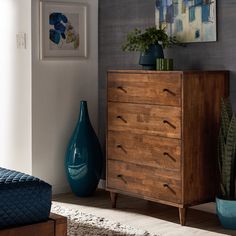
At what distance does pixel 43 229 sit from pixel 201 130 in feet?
5.33

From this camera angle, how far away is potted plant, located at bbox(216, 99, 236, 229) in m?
4.30

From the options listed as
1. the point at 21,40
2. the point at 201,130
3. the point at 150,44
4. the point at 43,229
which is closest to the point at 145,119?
the point at 201,130

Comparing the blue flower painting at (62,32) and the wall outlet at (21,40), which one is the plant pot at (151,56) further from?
the wall outlet at (21,40)

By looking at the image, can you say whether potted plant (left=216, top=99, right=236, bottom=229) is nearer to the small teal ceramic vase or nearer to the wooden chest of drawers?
the wooden chest of drawers

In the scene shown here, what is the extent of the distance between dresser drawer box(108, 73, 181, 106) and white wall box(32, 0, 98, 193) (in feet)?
2.20

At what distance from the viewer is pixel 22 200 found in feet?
10.7

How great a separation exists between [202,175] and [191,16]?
1.22m

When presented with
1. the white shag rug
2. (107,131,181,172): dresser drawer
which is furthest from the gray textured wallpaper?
the white shag rug

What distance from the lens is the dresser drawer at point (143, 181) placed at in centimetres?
451

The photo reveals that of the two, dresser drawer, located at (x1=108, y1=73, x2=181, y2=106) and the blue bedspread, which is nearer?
the blue bedspread

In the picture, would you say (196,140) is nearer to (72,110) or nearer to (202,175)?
(202,175)

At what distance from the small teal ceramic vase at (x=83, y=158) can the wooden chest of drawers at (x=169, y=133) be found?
0.49 metres

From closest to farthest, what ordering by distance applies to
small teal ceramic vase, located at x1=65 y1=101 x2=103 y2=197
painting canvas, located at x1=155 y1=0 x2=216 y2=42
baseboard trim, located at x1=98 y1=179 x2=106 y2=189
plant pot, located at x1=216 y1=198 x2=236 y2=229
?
1. plant pot, located at x1=216 y1=198 x2=236 y2=229
2. painting canvas, located at x1=155 y1=0 x2=216 y2=42
3. small teal ceramic vase, located at x1=65 y1=101 x2=103 y2=197
4. baseboard trim, located at x1=98 y1=179 x2=106 y2=189

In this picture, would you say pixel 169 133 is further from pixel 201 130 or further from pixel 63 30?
pixel 63 30
